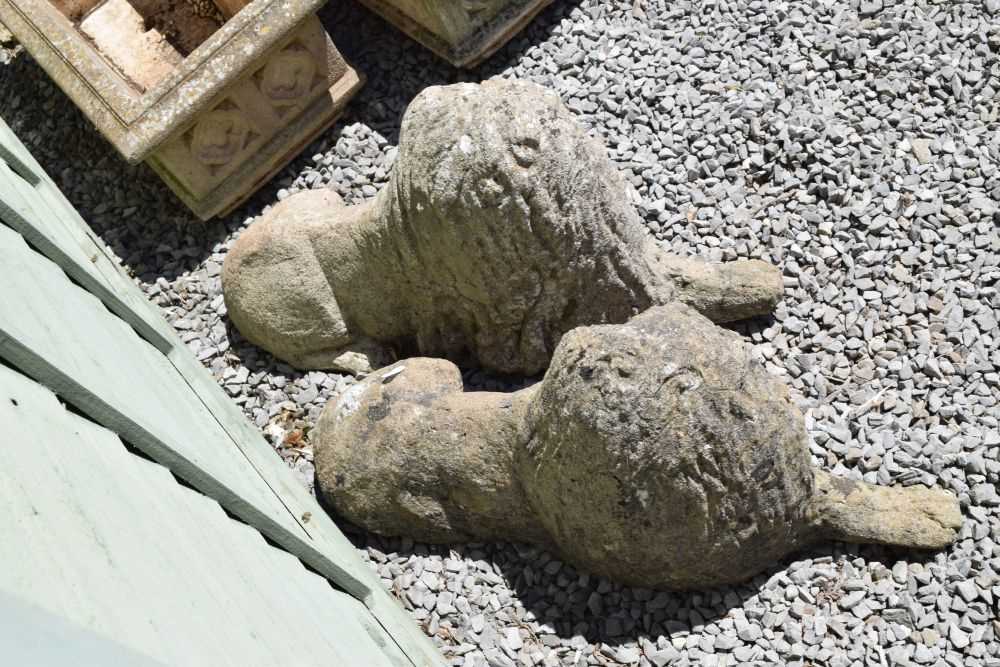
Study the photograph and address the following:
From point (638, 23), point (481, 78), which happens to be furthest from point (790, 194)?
point (481, 78)

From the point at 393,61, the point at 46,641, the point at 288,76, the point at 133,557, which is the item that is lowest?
the point at 393,61

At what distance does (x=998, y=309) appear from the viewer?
3475mm

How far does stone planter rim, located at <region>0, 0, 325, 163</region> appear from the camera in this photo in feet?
14.5

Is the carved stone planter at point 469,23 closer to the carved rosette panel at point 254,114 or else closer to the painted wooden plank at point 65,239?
the carved rosette panel at point 254,114

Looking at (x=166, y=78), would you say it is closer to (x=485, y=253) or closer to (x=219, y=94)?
(x=219, y=94)

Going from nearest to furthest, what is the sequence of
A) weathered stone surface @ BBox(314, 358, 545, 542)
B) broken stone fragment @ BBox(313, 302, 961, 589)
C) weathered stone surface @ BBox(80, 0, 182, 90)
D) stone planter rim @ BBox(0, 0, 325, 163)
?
broken stone fragment @ BBox(313, 302, 961, 589), weathered stone surface @ BBox(314, 358, 545, 542), stone planter rim @ BBox(0, 0, 325, 163), weathered stone surface @ BBox(80, 0, 182, 90)

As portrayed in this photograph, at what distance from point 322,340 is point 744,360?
1.78 m

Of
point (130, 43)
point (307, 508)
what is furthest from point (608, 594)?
point (130, 43)

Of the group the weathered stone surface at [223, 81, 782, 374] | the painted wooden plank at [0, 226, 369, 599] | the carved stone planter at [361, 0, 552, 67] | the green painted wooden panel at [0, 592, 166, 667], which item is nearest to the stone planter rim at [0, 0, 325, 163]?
the carved stone planter at [361, 0, 552, 67]

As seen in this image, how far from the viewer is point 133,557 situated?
5.92 ft

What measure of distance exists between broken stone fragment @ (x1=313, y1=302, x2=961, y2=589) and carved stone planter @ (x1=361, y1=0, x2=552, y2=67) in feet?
6.49

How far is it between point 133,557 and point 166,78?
3137 mm

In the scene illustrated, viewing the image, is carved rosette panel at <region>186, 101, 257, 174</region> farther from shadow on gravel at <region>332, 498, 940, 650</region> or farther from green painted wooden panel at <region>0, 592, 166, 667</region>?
green painted wooden panel at <region>0, 592, 166, 667</region>

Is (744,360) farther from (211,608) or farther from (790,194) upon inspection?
(211,608)
